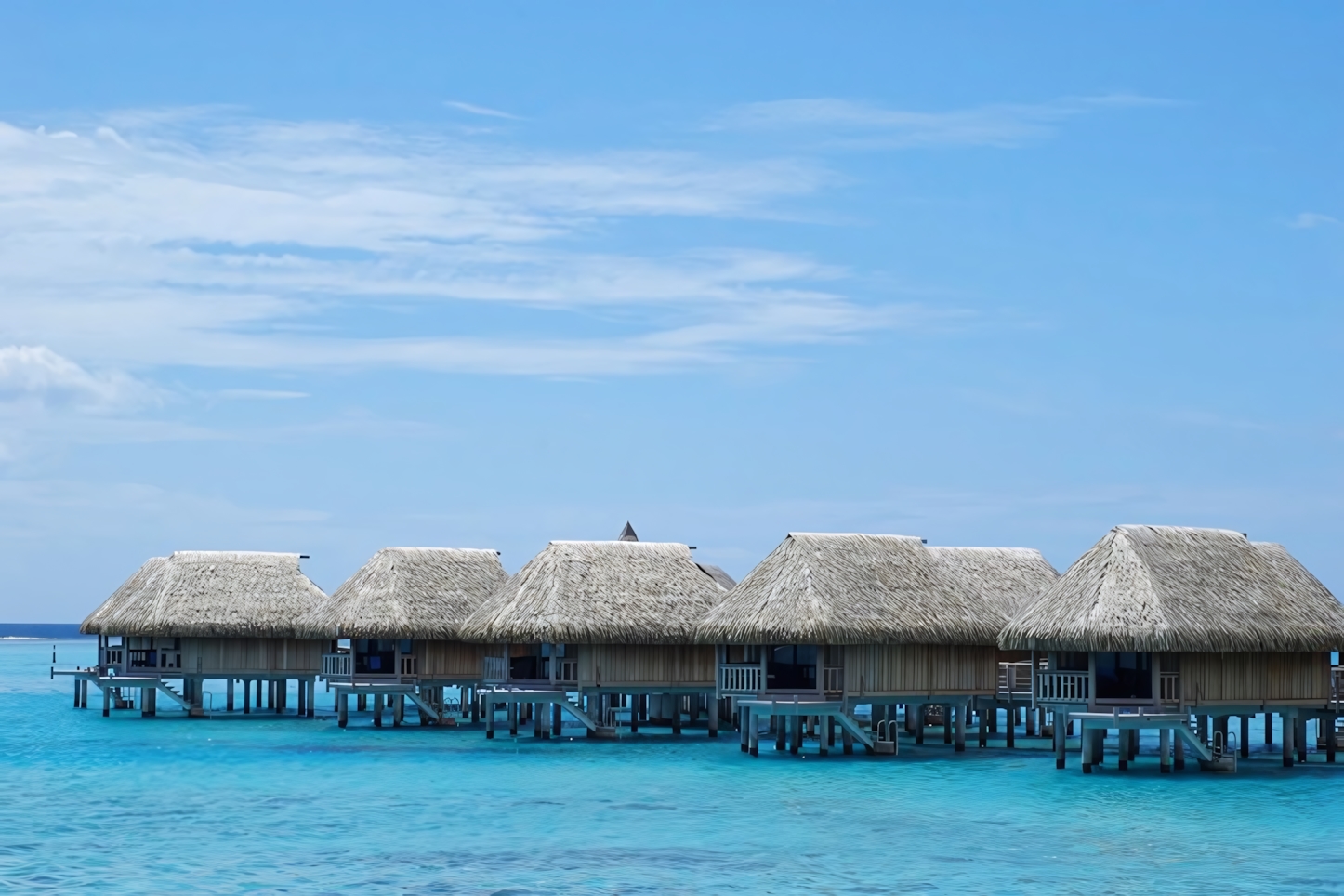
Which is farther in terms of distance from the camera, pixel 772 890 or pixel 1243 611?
pixel 1243 611

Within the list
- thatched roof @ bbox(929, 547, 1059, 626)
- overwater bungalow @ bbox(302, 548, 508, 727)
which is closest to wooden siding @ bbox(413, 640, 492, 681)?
overwater bungalow @ bbox(302, 548, 508, 727)

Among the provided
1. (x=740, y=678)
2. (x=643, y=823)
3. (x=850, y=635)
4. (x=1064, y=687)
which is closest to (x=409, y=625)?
(x=740, y=678)

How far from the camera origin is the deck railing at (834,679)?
40062 mm

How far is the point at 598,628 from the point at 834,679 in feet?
21.9

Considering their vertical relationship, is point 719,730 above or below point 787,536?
below

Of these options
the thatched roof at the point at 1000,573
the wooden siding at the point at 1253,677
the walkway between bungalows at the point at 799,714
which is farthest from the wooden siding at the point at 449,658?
the wooden siding at the point at 1253,677

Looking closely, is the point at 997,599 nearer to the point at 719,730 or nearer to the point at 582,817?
the point at 719,730

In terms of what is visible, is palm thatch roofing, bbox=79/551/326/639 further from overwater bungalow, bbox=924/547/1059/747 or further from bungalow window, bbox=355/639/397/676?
overwater bungalow, bbox=924/547/1059/747

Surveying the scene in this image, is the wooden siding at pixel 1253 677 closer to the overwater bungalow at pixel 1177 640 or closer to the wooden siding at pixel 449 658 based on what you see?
the overwater bungalow at pixel 1177 640

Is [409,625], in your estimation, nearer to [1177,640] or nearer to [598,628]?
[598,628]

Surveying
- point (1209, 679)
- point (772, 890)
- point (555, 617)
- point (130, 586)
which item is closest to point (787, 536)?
point (555, 617)

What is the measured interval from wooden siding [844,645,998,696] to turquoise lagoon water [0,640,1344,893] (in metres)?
1.54

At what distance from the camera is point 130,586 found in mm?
58031

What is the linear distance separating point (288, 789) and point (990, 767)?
13885mm
